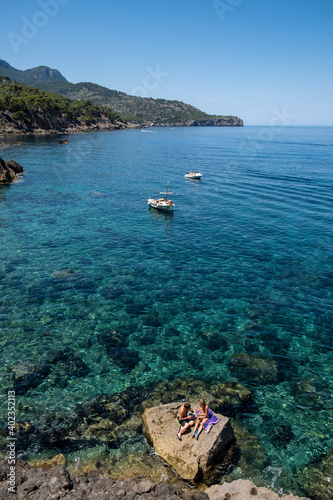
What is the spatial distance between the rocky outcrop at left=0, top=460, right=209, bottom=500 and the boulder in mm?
1056

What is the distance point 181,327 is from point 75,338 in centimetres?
777

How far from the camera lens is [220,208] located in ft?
177

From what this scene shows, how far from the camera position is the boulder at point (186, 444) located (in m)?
13.1

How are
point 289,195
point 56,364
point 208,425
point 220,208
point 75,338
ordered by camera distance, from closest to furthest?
point 208,425 < point 56,364 < point 75,338 < point 220,208 < point 289,195

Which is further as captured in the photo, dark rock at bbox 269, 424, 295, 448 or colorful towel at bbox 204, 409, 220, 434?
dark rock at bbox 269, 424, 295, 448

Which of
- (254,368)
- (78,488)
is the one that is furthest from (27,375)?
(254,368)

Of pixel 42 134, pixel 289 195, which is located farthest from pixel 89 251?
pixel 42 134

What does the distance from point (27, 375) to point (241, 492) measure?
1310cm

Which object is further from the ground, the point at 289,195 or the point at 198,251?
the point at 289,195

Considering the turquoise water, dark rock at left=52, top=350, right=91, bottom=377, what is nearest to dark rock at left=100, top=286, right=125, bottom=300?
the turquoise water

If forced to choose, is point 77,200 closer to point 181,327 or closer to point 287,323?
point 181,327

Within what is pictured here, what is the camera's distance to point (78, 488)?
11.5 meters

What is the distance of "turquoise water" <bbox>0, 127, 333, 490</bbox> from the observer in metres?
17.7

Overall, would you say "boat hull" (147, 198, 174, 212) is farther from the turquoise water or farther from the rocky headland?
the rocky headland
